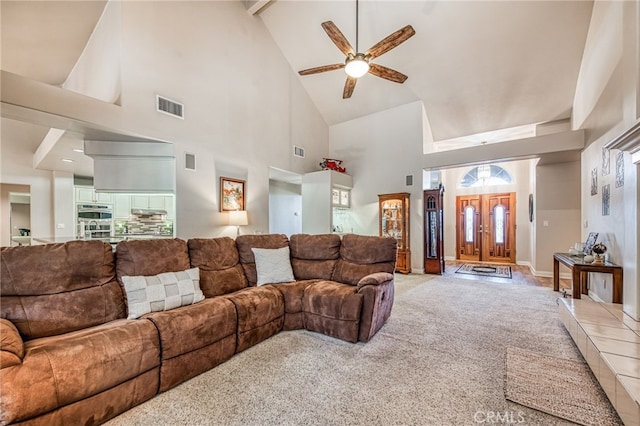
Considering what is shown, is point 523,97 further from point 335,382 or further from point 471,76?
point 335,382

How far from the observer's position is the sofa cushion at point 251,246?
127 inches

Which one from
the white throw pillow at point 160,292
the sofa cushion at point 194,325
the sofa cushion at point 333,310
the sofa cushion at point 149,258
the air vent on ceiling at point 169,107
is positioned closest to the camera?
the sofa cushion at point 194,325

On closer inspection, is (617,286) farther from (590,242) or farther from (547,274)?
(547,274)

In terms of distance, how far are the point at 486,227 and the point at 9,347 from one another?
368 inches

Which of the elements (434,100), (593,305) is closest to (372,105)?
(434,100)

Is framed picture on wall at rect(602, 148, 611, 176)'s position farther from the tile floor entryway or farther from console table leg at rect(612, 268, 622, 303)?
the tile floor entryway

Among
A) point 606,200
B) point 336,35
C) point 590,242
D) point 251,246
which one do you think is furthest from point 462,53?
point 251,246

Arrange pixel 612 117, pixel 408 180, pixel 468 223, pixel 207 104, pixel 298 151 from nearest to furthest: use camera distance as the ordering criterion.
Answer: pixel 612 117, pixel 207 104, pixel 408 180, pixel 298 151, pixel 468 223

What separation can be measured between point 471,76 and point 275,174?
4.43 metres

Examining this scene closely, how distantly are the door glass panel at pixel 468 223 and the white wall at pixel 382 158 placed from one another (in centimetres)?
321

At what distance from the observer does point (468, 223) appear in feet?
27.4

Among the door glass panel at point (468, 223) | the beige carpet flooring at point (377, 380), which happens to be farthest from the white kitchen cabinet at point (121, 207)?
the door glass panel at point (468, 223)

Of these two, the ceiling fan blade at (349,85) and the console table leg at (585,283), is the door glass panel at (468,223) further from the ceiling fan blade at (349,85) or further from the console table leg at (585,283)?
the ceiling fan blade at (349,85)
